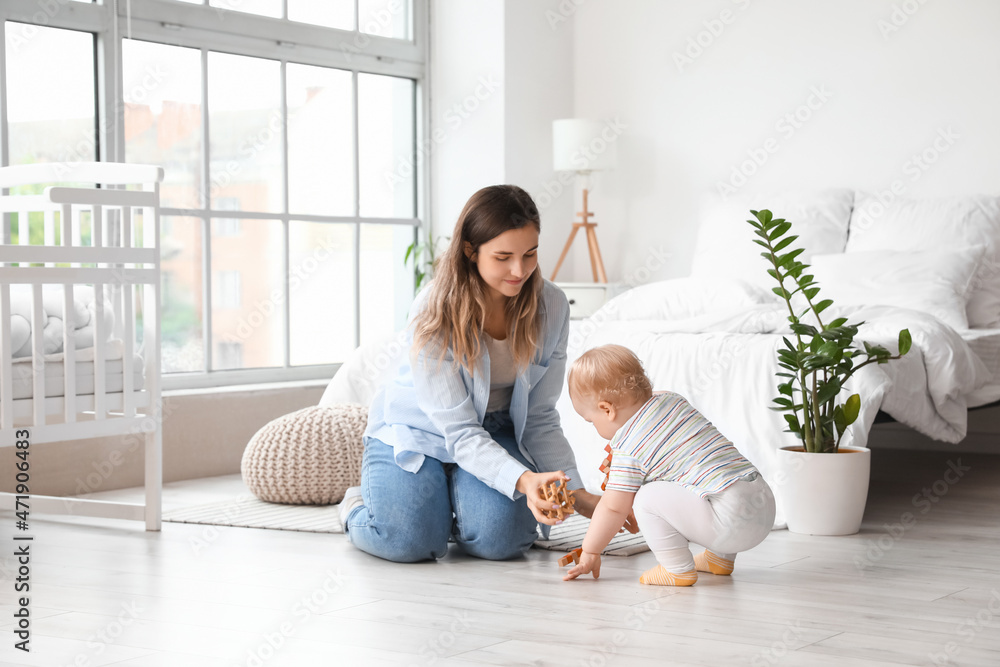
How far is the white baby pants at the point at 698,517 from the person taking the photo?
6.77 ft

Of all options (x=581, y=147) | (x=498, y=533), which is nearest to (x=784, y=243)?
(x=498, y=533)

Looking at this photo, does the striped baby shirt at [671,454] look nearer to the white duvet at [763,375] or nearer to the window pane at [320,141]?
the white duvet at [763,375]

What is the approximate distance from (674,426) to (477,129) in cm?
304

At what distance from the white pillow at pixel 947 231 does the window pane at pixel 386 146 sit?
1881mm

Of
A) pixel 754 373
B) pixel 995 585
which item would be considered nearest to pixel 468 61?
pixel 754 373

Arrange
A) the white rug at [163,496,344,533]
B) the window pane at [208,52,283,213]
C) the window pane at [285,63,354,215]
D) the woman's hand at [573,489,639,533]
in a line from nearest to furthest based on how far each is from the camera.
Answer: the woman's hand at [573,489,639,533], the white rug at [163,496,344,533], the window pane at [208,52,283,213], the window pane at [285,63,354,215]

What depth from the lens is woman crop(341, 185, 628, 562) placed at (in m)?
2.22

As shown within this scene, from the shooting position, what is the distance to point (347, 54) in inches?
181

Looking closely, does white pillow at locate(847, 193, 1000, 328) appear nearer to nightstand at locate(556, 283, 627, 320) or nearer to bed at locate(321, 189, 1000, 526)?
bed at locate(321, 189, 1000, 526)

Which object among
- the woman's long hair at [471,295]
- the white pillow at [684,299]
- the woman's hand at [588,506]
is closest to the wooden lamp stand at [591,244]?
the white pillow at [684,299]

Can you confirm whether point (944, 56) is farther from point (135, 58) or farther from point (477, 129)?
point (135, 58)

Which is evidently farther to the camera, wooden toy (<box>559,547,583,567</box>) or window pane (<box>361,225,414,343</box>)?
window pane (<box>361,225,414,343</box>)

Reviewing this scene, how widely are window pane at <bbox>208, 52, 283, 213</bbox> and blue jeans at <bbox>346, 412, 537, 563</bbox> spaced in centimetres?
206

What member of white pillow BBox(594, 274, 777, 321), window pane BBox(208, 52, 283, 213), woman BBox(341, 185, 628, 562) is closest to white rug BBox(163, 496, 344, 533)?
woman BBox(341, 185, 628, 562)
